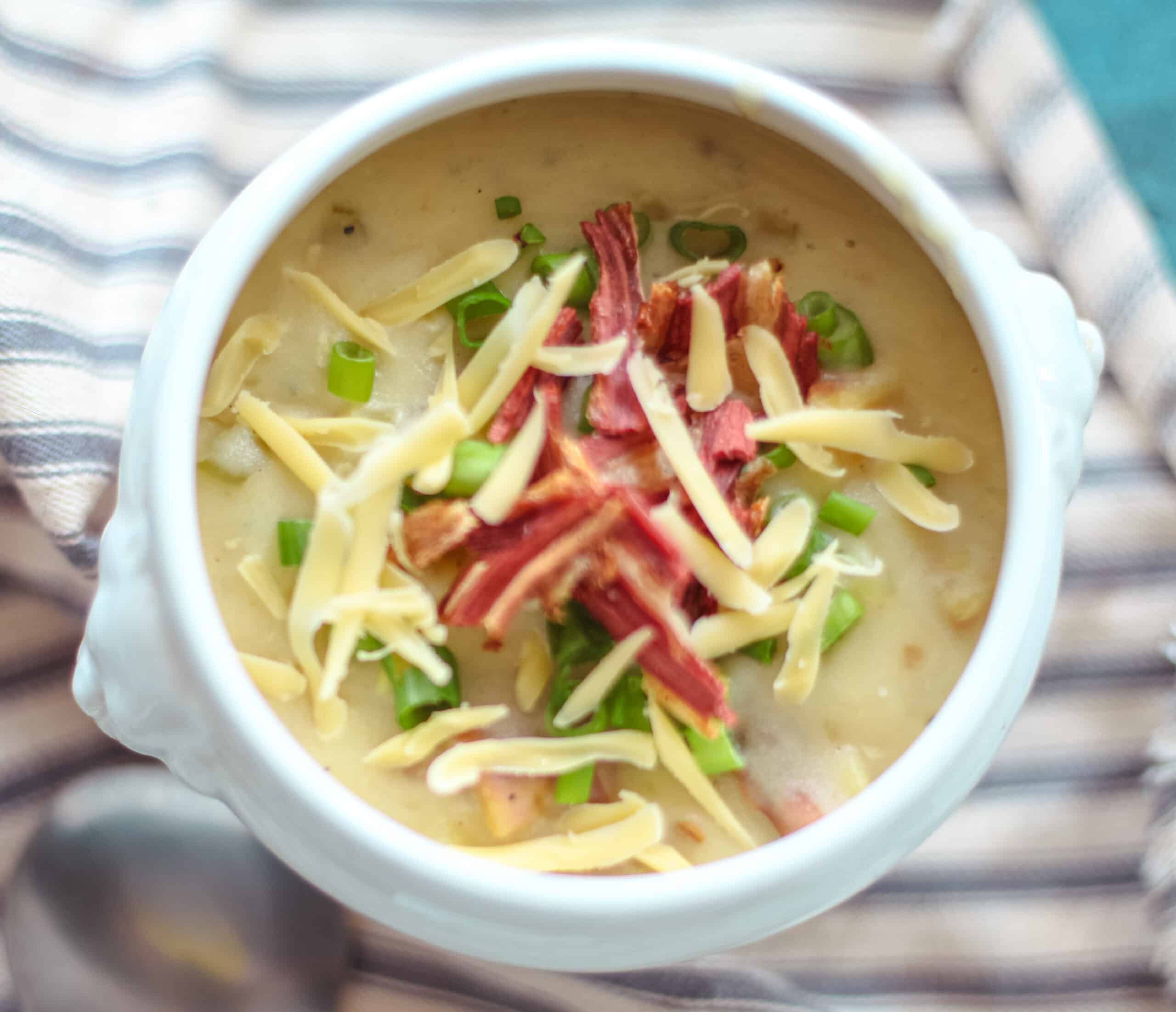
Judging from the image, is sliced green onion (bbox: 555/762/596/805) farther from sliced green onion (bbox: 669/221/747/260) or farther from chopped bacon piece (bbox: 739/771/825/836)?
sliced green onion (bbox: 669/221/747/260)

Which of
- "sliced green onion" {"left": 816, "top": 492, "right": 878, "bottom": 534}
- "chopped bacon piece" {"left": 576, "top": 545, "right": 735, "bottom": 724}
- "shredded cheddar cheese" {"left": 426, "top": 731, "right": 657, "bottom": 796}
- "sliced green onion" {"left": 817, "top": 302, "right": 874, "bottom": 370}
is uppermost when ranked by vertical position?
"sliced green onion" {"left": 817, "top": 302, "right": 874, "bottom": 370}

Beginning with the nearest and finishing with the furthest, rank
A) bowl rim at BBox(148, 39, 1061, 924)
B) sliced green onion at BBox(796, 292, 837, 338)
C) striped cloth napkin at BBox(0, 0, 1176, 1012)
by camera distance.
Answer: bowl rim at BBox(148, 39, 1061, 924) < sliced green onion at BBox(796, 292, 837, 338) < striped cloth napkin at BBox(0, 0, 1176, 1012)

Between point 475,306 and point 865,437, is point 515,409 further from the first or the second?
point 865,437

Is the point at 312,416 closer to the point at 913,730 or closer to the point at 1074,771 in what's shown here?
the point at 913,730

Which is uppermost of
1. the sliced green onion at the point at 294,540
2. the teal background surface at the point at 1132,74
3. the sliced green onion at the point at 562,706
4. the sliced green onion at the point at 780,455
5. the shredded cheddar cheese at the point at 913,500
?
the teal background surface at the point at 1132,74

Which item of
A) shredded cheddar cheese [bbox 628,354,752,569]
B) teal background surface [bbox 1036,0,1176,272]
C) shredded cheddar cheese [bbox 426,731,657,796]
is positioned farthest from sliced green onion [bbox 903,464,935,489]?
teal background surface [bbox 1036,0,1176,272]

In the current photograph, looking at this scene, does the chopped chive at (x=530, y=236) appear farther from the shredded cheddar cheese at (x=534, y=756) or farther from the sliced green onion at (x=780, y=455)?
the shredded cheddar cheese at (x=534, y=756)

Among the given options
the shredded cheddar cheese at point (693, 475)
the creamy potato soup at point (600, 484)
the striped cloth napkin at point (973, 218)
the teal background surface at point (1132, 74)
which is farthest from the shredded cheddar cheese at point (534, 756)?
the teal background surface at point (1132, 74)
